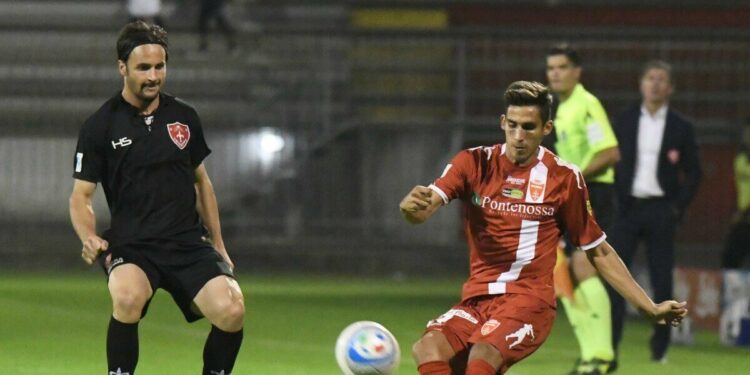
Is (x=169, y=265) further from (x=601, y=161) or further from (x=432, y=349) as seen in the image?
(x=601, y=161)

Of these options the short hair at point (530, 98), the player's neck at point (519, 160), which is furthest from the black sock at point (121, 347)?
the short hair at point (530, 98)

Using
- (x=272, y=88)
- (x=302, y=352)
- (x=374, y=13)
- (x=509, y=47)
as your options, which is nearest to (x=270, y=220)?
(x=272, y=88)

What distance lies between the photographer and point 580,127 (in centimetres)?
1033

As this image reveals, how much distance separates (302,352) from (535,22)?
12121mm

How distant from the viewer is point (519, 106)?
7.29 meters

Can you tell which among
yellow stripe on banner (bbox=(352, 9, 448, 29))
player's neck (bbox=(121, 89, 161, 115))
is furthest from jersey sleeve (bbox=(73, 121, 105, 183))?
yellow stripe on banner (bbox=(352, 9, 448, 29))

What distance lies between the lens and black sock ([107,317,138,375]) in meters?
7.62

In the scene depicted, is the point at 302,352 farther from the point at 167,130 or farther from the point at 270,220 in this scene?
the point at 270,220

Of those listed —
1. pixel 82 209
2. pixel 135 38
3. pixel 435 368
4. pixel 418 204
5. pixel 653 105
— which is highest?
pixel 135 38

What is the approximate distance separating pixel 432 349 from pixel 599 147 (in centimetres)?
341

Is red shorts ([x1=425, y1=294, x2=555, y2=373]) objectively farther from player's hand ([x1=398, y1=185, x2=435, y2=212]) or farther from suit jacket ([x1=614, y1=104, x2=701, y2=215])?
suit jacket ([x1=614, y1=104, x2=701, y2=215])

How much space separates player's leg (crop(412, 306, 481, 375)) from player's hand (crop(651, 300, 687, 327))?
79 cm

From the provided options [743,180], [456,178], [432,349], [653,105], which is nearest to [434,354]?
[432,349]

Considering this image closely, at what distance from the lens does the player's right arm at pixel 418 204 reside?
6832mm
